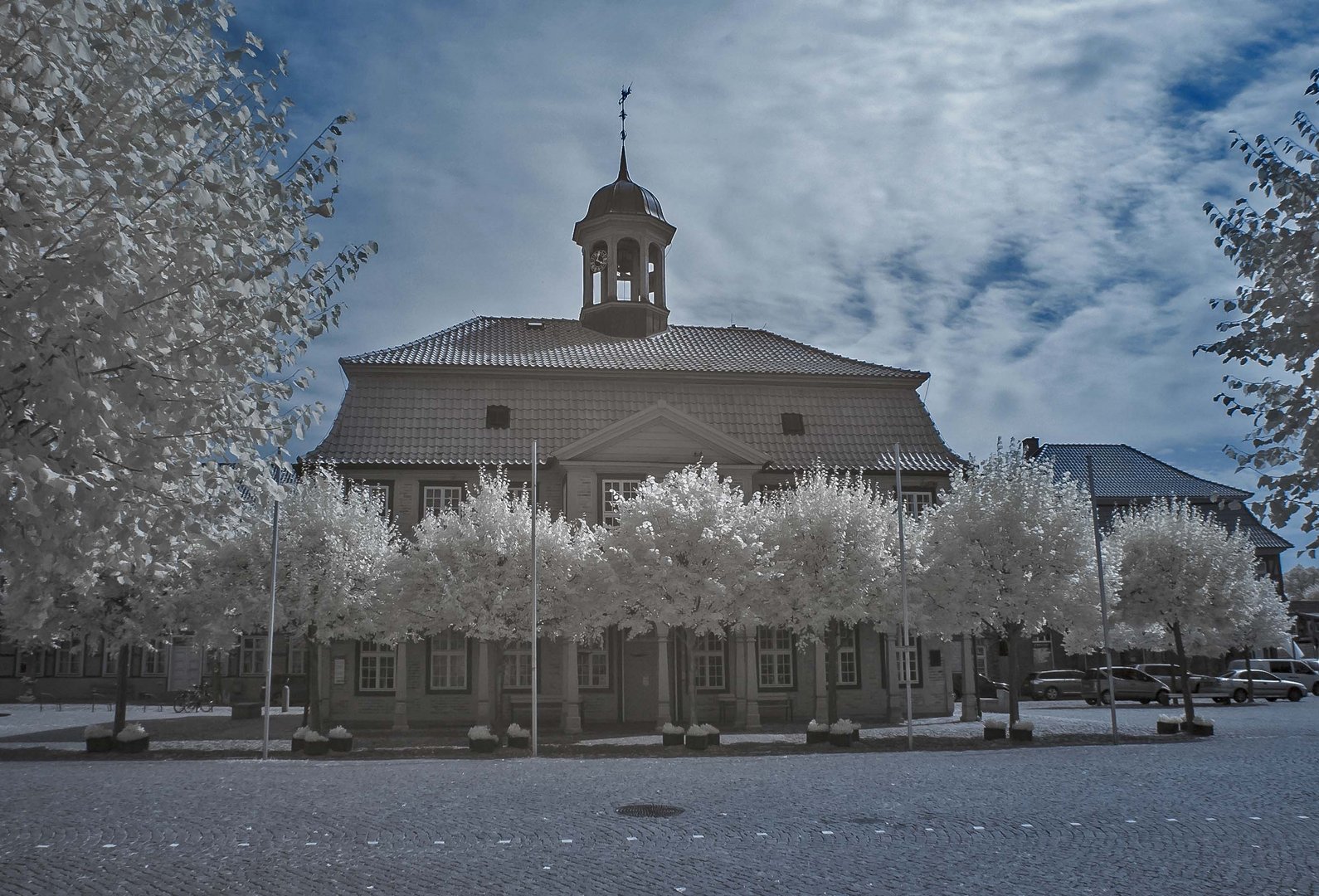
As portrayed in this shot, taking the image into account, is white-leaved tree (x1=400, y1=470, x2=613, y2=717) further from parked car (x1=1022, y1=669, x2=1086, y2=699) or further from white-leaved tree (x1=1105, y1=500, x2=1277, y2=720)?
parked car (x1=1022, y1=669, x2=1086, y2=699)

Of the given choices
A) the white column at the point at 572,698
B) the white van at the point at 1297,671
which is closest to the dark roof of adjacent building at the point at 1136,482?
the white van at the point at 1297,671

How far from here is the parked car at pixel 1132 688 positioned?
153 ft

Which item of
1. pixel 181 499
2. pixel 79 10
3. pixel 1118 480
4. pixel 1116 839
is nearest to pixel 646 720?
pixel 1116 839

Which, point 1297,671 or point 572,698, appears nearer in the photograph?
point 572,698

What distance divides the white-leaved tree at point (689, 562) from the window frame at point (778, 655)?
7.55 meters

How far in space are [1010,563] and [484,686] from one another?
15240 millimetres

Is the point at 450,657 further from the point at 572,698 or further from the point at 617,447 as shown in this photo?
the point at 617,447

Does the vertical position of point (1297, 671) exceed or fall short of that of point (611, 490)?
it falls short

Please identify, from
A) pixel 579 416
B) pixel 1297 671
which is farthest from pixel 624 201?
pixel 1297 671

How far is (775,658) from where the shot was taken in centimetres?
3462

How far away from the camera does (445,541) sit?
26.8 m

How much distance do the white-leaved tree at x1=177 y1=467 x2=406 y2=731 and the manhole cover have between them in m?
14.4

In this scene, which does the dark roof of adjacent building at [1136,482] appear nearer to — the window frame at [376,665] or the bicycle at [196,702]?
the window frame at [376,665]

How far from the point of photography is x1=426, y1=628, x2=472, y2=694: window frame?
3284cm
